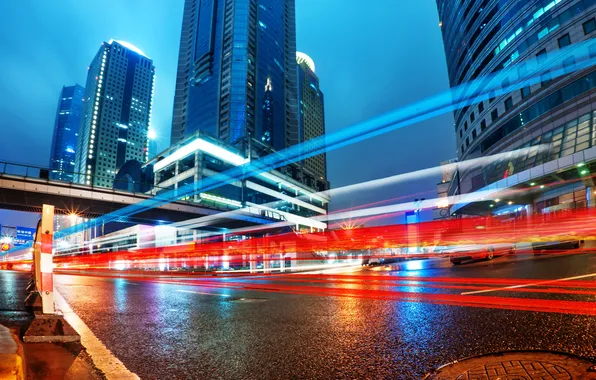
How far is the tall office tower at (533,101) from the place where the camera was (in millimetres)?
29078

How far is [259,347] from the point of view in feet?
10.4

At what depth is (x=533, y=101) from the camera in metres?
35.8

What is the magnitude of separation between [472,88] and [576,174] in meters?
27.1

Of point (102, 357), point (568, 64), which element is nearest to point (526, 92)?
point (568, 64)

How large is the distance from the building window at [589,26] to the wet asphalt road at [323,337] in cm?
3875

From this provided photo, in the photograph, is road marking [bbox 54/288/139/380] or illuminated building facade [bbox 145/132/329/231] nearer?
road marking [bbox 54/288/139/380]

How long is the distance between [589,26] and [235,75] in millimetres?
120537

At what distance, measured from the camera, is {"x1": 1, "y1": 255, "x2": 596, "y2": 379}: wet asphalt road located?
2.53 metres

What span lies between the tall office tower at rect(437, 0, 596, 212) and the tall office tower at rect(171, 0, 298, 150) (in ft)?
285

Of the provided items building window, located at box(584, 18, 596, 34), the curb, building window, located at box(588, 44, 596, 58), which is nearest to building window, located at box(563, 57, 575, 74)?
building window, located at box(588, 44, 596, 58)

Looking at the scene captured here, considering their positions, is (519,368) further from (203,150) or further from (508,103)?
(203,150)

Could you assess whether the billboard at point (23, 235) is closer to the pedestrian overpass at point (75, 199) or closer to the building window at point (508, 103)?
the pedestrian overpass at point (75, 199)

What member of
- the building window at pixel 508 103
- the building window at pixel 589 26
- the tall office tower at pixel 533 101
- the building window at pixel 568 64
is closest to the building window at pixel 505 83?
the tall office tower at pixel 533 101

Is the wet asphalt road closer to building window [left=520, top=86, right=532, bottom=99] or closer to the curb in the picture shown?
the curb
